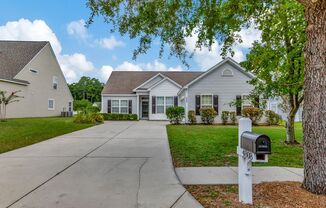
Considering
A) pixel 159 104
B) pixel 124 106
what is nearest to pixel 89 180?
pixel 159 104

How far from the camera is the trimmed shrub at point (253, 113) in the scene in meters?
21.7

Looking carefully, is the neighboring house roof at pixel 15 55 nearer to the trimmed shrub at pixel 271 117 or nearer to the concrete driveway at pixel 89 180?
the concrete driveway at pixel 89 180

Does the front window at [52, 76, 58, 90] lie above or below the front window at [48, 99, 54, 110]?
above

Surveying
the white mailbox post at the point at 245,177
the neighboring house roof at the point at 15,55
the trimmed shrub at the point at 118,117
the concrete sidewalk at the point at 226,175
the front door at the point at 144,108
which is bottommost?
the concrete sidewalk at the point at 226,175

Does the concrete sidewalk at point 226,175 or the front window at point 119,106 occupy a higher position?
the front window at point 119,106

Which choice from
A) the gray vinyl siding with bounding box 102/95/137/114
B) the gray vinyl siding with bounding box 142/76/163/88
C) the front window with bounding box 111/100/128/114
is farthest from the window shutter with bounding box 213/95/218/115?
the front window with bounding box 111/100/128/114

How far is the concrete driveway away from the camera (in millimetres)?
3953

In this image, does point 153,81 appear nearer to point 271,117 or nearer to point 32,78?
point 32,78

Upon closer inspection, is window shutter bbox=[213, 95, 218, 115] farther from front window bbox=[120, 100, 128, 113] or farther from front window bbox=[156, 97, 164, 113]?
front window bbox=[120, 100, 128, 113]

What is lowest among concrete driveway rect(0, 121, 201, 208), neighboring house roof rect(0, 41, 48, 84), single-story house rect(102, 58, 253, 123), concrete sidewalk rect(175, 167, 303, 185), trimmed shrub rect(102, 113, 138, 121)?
concrete sidewalk rect(175, 167, 303, 185)

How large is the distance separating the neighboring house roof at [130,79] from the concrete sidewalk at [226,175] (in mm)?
24894

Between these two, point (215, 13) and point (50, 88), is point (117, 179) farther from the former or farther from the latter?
point (50, 88)

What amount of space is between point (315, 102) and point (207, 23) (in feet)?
13.7

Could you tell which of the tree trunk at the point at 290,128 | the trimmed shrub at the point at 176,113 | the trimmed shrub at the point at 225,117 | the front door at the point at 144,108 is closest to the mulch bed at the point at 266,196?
the tree trunk at the point at 290,128
